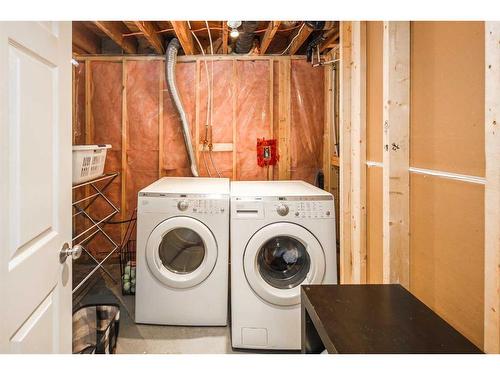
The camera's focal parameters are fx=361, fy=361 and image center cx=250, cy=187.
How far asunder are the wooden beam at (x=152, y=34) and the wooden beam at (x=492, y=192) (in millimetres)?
2313

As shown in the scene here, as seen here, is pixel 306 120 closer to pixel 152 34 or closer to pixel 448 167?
pixel 152 34

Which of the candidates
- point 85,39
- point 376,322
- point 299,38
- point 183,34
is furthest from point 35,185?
point 85,39

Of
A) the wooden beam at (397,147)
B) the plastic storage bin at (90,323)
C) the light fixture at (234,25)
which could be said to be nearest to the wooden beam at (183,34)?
the light fixture at (234,25)

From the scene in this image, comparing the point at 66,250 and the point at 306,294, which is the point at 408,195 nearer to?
the point at 306,294

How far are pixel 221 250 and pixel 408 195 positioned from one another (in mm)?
1267

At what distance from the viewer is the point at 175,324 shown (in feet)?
8.14

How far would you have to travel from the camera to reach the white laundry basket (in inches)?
93.1

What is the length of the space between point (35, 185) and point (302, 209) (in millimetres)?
1599

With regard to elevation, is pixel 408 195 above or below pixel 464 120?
below

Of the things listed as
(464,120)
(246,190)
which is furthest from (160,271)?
(464,120)

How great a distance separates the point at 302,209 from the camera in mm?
2285

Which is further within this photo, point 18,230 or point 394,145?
point 394,145

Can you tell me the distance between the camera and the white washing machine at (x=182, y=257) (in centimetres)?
238
